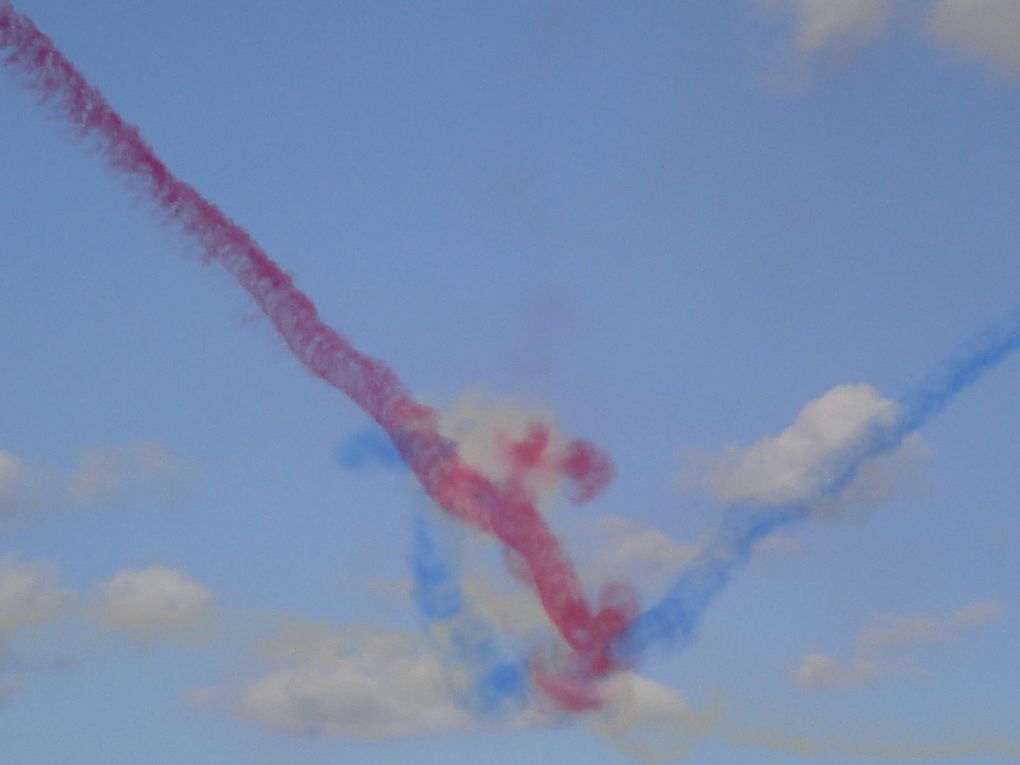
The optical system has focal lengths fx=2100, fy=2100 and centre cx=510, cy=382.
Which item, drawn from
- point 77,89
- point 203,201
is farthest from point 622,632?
point 77,89

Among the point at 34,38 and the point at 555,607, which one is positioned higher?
the point at 34,38

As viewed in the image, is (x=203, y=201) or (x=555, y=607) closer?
(x=203, y=201)

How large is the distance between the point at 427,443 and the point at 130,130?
18441 millimetres

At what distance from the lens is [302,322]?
87.9m

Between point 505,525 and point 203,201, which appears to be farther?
point 505,525

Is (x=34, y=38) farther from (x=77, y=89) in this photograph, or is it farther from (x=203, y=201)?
(x=203, y=201)

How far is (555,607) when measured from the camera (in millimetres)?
93000

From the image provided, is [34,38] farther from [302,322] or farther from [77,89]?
[302,322]

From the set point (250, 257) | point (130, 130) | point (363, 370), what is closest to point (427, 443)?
point (363, 370)

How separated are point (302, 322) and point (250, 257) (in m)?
3.51

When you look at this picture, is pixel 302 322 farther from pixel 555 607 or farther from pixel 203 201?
pixel 555 607

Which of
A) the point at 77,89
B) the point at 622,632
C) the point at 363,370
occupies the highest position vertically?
the point at 77,89

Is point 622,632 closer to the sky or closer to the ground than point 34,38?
closer to the ground

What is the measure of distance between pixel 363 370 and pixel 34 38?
19.1 meters
